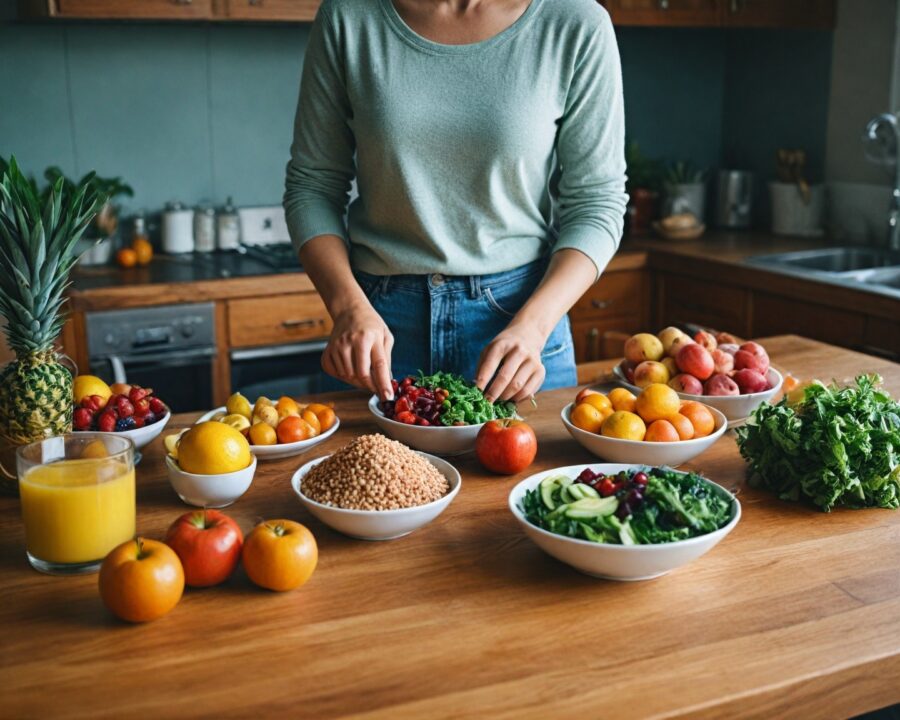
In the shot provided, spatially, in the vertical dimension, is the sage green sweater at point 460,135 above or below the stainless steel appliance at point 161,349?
above

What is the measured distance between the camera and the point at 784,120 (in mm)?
4113

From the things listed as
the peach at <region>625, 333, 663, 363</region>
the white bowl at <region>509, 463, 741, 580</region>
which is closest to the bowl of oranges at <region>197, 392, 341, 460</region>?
the white bowl at <region>509, 463, 741, 580</region>

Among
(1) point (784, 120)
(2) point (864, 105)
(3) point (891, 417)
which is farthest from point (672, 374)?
(1) point (784, 120)

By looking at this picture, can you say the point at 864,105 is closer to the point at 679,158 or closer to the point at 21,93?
the point at 679,158

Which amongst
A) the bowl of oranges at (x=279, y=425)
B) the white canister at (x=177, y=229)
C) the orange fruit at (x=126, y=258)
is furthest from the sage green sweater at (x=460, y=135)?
the white canister at (x=177, y=229)

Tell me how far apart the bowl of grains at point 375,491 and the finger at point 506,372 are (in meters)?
0.27

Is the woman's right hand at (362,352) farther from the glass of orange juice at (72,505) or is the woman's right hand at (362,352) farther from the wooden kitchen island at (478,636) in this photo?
the glass of orange juice at (72,505)

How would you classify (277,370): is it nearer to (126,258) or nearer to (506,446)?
(126,258)

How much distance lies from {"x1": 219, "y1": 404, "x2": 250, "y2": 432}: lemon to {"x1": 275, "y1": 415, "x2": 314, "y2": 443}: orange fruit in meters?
0.05

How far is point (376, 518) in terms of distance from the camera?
1.21 m

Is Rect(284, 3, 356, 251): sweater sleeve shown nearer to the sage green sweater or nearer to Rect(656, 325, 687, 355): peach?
the sage green sweater

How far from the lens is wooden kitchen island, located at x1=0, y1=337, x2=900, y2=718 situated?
0.94 m

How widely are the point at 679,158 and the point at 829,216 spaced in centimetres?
76

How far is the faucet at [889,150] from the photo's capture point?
3465 millimetres
